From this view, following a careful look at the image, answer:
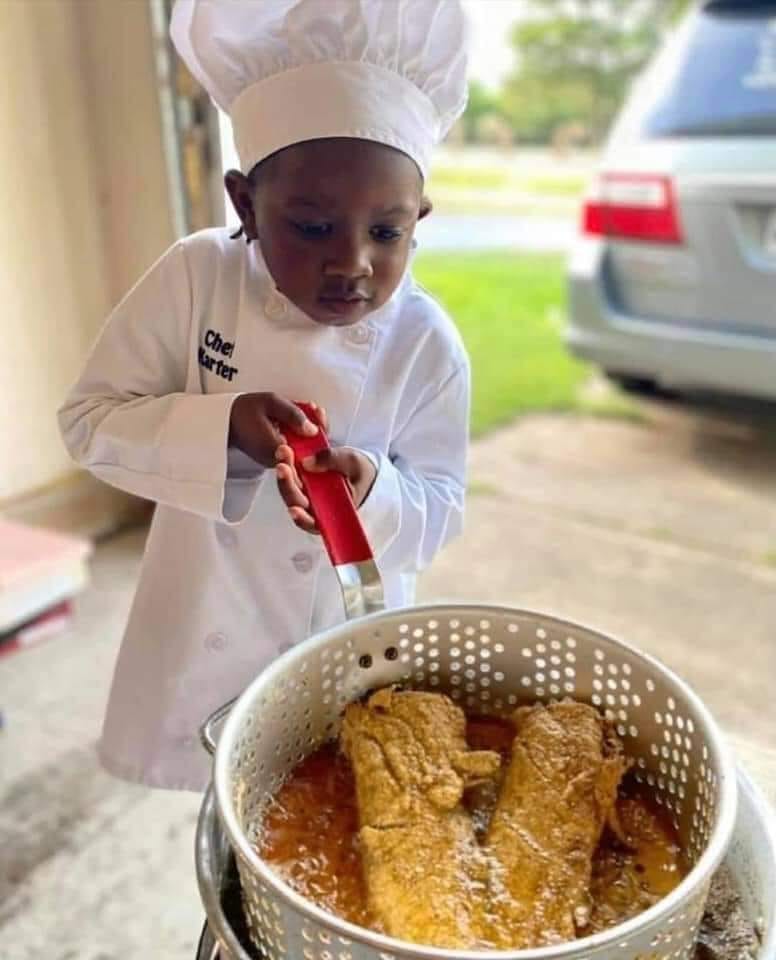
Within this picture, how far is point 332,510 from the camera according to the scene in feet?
2.08

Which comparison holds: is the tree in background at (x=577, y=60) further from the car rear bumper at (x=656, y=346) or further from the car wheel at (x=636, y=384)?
the car rear bumper at (x=656, y=346)

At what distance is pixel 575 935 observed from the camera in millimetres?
497

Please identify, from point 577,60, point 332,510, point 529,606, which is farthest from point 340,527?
point 577,60

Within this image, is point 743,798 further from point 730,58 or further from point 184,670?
point 730,58

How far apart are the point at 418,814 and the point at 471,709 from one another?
0.16 m

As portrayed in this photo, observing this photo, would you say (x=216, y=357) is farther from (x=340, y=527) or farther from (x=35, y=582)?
(x=35, y=582)

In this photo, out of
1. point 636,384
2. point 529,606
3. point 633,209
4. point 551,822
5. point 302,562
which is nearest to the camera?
point 551,822

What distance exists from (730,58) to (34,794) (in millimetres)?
1912

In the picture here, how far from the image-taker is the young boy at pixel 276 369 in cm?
62

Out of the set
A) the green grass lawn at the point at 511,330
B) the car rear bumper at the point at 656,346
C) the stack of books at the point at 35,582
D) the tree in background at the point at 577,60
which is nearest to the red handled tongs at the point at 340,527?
the stack of books at the point at 35,582

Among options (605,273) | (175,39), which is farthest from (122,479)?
(605,273)

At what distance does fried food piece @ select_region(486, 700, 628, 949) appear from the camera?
0.50 m

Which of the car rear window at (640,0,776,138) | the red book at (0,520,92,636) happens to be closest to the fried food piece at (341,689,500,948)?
the red book at (0,520,92,636)

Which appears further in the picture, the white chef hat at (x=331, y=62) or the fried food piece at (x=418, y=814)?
the white chef hat at (x=331, y=62)
